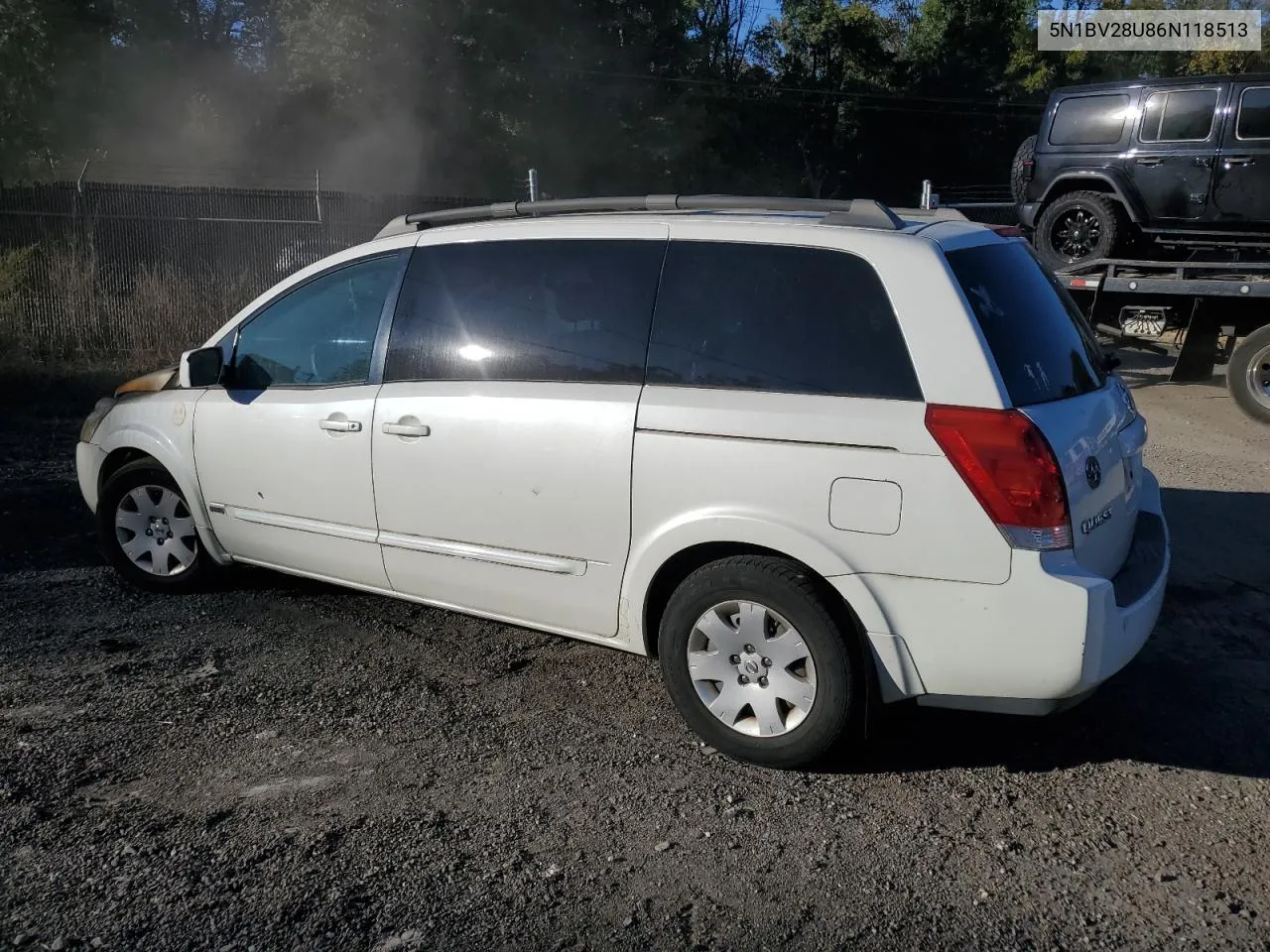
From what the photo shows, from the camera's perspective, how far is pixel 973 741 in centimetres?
396

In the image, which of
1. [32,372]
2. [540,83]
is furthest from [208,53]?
[32,372]

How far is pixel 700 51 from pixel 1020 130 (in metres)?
10.4

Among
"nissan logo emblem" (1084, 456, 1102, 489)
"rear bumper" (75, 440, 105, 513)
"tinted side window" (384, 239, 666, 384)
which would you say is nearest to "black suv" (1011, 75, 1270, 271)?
"nissan logo emblem" (1084, 456, 1102, 489)

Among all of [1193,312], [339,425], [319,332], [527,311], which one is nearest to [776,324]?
[527,311]

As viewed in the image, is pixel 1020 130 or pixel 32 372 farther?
pixel 1020 130

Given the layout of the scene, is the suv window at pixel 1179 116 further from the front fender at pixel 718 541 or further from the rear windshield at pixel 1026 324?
the front fender at pixel 718 541

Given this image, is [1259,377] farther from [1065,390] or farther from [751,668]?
[751,668]

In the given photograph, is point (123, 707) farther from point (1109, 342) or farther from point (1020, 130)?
point (1020, 130)

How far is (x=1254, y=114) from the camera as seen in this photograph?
427 inches

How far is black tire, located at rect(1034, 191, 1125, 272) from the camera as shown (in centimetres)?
1169

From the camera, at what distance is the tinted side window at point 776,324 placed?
11.6 feet

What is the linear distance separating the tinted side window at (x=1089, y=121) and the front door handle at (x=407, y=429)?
32.4ft

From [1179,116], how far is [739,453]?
9820mm

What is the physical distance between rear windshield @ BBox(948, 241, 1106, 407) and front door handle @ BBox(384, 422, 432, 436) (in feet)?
6.61
